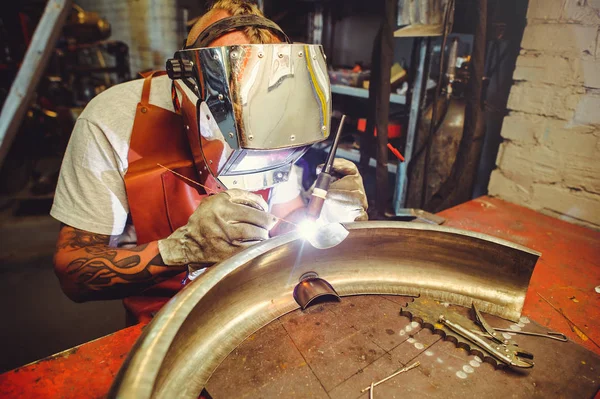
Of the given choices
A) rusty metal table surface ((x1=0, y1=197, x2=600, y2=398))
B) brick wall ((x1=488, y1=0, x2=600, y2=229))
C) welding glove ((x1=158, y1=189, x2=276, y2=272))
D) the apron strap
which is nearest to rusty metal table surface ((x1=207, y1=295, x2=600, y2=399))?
rusty metal table surface ((x1=0, y1=197, x2=600, y2=398))

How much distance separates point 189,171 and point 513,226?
167cm

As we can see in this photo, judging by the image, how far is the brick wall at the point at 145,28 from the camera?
19.2ft

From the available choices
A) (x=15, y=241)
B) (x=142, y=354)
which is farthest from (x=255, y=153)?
(x=15, y=241)

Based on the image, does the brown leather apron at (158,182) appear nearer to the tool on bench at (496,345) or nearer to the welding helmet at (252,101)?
the welding helmet at (252,101)

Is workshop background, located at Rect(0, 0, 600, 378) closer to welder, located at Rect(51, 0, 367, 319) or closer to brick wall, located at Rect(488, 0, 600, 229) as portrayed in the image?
brick wall, located at Rect(488, 0, 600, 229)

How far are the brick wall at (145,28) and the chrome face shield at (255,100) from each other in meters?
5.50

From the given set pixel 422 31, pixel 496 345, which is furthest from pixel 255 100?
pixel 422 31

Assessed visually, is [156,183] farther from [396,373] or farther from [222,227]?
[396,373]

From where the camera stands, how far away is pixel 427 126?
9.27ft

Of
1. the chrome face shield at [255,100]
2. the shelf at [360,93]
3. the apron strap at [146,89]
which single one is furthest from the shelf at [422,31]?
the apron strap at [146,89]

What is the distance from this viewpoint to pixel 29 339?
261cm

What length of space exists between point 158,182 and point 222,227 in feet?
1.73

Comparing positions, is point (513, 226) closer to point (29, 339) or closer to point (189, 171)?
point (189, 171)

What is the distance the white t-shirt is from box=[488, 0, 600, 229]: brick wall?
2.12 meters
